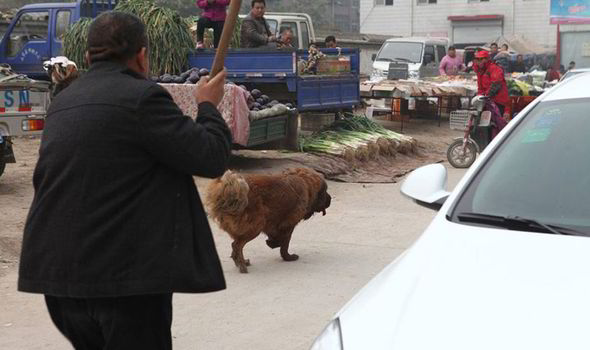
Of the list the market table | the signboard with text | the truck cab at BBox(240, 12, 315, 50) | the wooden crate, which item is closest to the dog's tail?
the wooden crate

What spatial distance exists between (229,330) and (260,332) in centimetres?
21

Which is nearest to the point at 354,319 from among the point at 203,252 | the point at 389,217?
the point at 203,252

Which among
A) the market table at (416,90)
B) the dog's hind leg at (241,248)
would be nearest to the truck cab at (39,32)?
the market table at (416,90)

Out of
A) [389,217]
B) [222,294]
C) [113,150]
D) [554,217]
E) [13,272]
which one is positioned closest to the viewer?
[113,150]

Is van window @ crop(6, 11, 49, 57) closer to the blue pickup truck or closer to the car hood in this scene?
the blue pickup truck

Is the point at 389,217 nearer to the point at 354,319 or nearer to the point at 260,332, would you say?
the point at 260,332

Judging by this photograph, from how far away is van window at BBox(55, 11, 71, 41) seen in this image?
1692 cm

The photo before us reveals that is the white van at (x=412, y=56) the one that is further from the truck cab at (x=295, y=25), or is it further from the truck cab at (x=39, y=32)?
the truck cab at (x=39, y=32)

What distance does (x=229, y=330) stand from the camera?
19.5 feet

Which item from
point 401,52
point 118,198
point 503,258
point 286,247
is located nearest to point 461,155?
→ point 286,247

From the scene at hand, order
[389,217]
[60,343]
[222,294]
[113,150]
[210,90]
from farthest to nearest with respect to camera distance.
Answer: [389,217], [222,294], [60,343], [210,90], [113,150]

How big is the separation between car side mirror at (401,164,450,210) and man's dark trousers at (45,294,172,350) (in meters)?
1.47

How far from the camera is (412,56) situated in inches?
1003

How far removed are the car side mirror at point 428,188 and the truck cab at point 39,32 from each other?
13.3 metres
